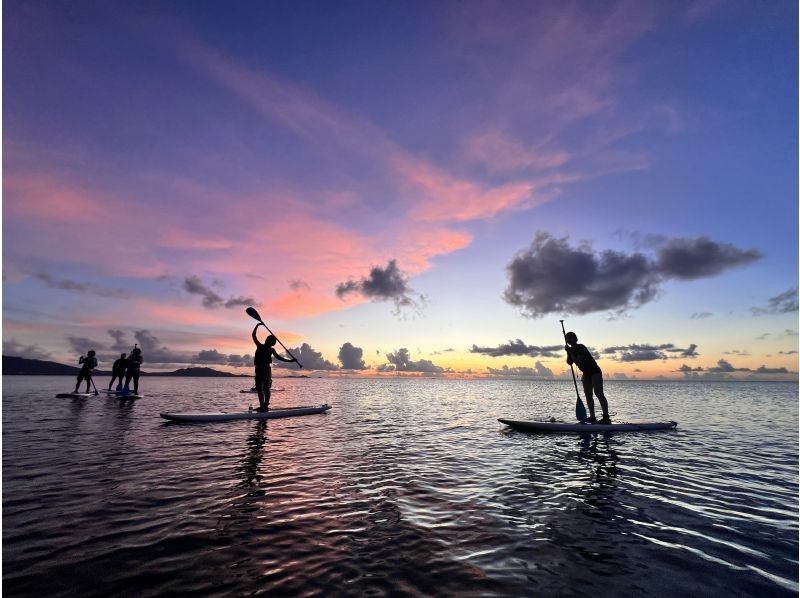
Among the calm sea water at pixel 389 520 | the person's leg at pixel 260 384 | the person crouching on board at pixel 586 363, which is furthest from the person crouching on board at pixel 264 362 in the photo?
the person crouching on board at pixel 586 363

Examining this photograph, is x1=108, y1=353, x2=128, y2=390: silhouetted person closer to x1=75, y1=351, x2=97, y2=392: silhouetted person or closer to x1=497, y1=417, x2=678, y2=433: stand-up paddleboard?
x1=75, y1=351, x2=97, y2=392: silhouetted person

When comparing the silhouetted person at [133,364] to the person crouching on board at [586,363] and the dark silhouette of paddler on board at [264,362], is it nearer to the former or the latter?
the dark silhouette of paddler on board at [264,362]

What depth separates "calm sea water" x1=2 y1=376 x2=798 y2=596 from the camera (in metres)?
5.12

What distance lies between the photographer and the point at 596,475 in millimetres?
10953

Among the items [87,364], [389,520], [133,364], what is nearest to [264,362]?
[389,520]

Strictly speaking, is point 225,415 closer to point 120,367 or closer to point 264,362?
point 264,362

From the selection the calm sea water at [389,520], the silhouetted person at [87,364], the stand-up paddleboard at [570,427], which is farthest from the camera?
the silhouetted person at [87,364]

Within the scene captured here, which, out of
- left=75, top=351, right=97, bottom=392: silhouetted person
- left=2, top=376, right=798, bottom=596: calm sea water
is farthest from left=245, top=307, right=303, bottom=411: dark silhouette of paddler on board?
left=75, top=351, right=97, bottom=392: silhouetted person

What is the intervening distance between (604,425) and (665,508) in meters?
11.5

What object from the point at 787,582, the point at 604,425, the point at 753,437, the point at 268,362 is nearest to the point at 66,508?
the point at 787,582

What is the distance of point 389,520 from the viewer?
7.17 m

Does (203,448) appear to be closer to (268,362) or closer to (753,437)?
(268,362)

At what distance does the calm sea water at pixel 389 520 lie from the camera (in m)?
5.12

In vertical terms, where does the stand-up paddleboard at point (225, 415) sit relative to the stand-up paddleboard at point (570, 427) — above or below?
above
